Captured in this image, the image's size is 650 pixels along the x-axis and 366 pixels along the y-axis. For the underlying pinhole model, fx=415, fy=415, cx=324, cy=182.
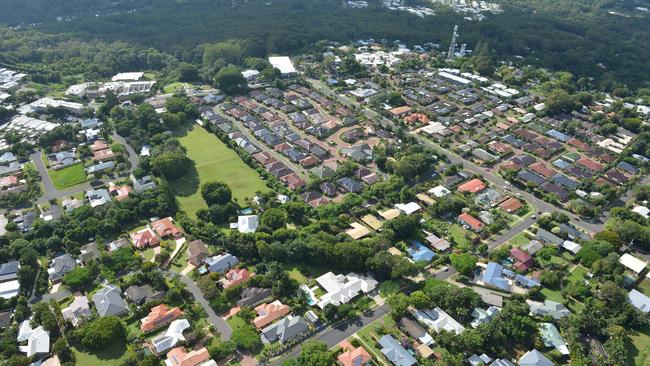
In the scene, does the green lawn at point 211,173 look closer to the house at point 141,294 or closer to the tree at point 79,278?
the house at point 141,294

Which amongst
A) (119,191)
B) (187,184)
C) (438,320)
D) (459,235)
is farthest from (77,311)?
(459,235)

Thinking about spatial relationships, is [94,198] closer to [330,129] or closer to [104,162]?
[104,162]

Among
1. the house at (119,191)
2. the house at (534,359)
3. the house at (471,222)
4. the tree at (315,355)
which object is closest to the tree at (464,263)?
the house at (471,222)

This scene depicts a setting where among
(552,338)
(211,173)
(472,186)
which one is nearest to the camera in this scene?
(552,338)

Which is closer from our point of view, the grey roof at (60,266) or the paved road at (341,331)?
the paved road at (341,331)

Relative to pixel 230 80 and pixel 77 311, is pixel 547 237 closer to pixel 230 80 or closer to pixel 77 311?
pixel 77 311

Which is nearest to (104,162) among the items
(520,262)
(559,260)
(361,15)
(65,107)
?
Answer: (65,107)
